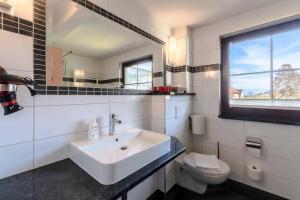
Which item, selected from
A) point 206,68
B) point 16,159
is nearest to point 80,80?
point 16,159

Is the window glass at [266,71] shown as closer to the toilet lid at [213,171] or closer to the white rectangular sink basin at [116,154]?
the toilet lid at [213,171]

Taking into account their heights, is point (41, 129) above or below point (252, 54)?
below

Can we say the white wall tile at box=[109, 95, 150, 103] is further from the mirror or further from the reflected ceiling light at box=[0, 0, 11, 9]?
the reflected ceiling light at box=[0, 0, 11, 9]

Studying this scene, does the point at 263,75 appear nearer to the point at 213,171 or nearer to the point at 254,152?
the point at 254,152

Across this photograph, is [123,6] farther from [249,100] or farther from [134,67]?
[249,100]

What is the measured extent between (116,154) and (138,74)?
918 millimetres

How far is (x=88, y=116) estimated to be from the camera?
120 centimetres

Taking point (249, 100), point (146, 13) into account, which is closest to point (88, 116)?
point (146, 13)

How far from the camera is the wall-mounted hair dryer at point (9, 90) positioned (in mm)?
742

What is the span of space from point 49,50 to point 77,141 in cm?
63

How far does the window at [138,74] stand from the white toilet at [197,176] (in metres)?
0.97

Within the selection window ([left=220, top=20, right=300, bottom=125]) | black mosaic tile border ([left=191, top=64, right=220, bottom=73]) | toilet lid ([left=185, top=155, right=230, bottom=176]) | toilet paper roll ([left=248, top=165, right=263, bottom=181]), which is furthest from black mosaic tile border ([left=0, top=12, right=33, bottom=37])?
toilet paper roll ([left=248, top=165, right=263, bottom=181])

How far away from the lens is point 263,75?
1.79 meters

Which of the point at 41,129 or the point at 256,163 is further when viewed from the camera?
the point at 256,163
